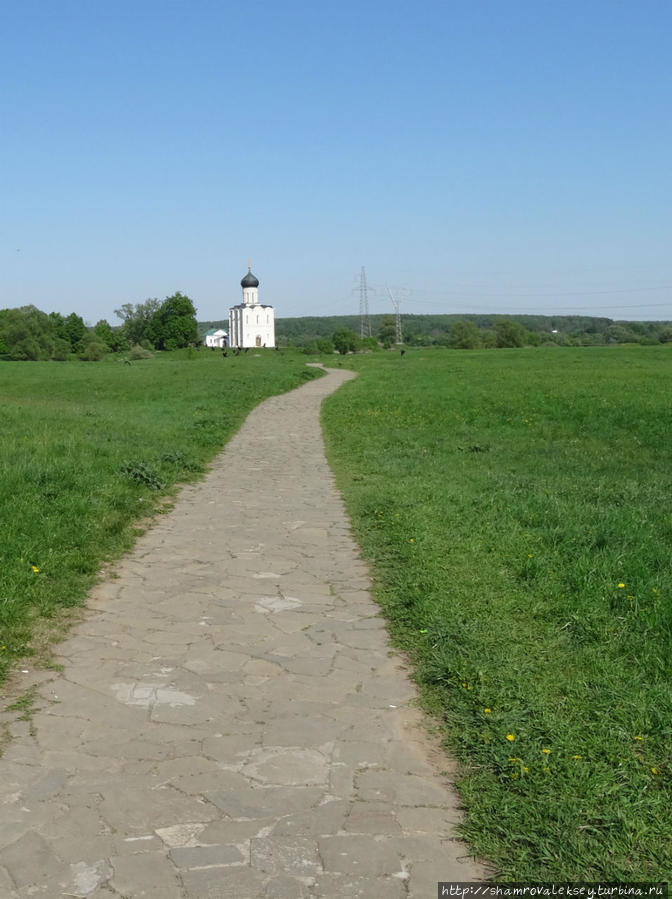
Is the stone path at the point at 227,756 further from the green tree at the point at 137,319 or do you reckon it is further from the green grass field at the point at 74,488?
the green tree at the point at 137,319

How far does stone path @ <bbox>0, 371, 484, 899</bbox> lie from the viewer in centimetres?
322

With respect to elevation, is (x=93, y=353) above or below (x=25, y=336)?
below

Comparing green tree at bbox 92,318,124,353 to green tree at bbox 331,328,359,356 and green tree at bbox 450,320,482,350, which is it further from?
green tree at bbox 450,320,482,350

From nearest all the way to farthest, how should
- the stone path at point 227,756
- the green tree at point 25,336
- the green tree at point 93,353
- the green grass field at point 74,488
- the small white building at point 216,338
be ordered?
the stone path at point 227,756
the green grass field at point 74,488
the green tree at point 25,336
the green tree at point 93,353
the small white building at point 216,338

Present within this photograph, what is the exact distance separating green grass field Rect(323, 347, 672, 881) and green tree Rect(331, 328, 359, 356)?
115 metres

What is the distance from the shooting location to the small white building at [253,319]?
456 feet

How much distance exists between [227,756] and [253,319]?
138 m

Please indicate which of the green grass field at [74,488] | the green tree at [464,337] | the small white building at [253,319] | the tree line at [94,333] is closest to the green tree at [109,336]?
the tree line at [94,333]

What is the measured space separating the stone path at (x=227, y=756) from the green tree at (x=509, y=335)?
10878 centimetres

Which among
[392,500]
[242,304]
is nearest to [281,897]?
[392,500]

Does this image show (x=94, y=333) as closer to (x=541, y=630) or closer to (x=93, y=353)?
(x=93, y=353)

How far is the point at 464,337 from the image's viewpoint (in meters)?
111

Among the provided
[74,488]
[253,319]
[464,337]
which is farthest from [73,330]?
[74,488]

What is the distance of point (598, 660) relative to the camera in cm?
515
